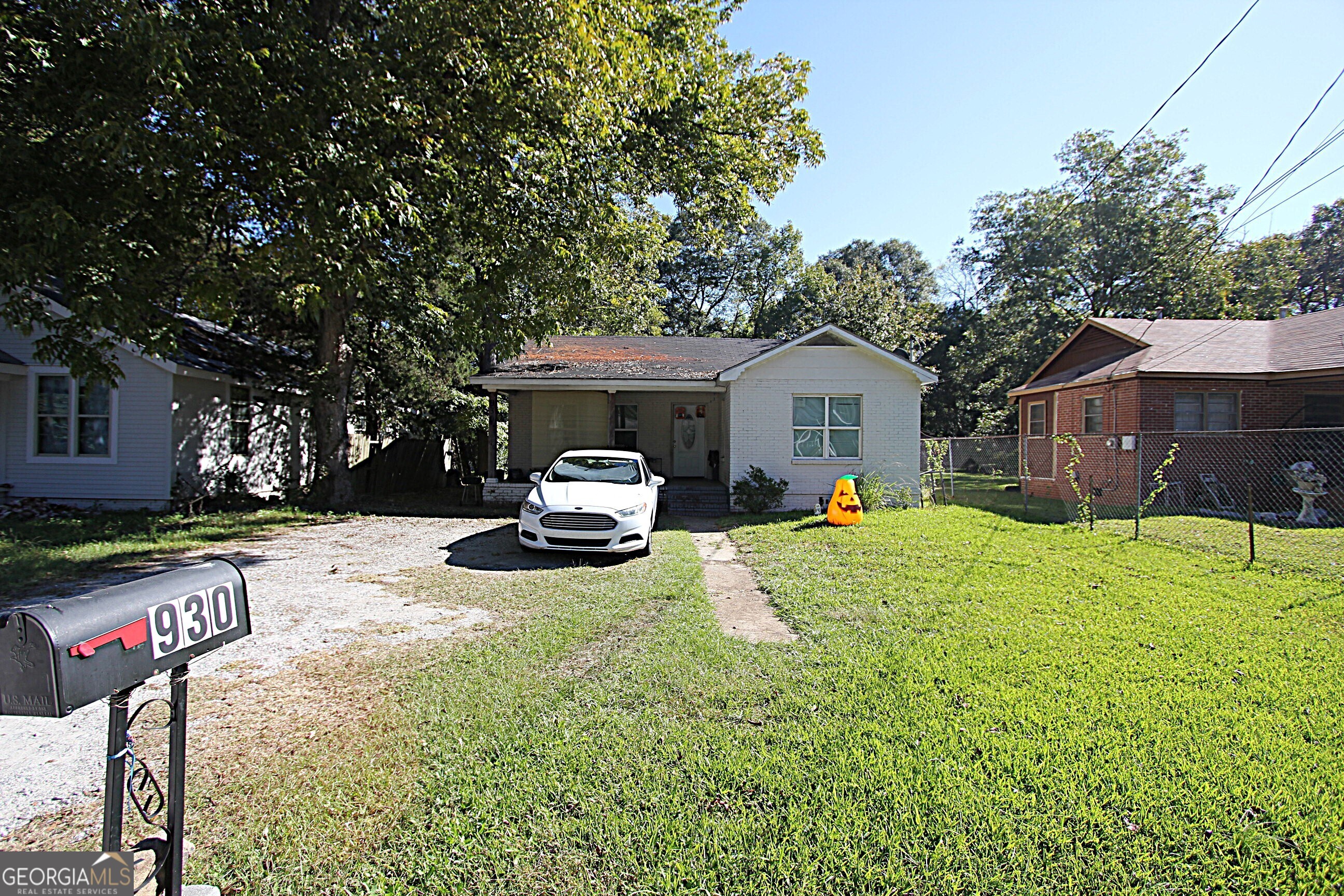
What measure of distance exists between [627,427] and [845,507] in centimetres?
818

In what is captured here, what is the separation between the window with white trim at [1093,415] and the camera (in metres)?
→ 16.3

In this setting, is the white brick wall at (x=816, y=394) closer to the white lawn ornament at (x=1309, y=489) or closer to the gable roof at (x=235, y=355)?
the white lawn ornament at (x=1309, y=489)

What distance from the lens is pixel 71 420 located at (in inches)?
522

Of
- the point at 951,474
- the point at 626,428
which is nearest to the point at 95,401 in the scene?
the point at 626,428

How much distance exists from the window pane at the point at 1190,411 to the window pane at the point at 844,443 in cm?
698

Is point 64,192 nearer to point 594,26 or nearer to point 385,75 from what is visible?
point 385,75

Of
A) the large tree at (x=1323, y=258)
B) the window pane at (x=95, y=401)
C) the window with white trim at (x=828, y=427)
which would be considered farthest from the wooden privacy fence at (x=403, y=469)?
the large tree at (x=1323, y=258)

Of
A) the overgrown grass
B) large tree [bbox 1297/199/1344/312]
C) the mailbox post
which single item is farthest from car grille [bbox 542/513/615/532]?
large tree [bbox 1297/199/1344/312]

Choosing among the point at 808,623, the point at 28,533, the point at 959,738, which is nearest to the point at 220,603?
the point at 959,738

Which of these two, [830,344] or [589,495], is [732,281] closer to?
[830,344]

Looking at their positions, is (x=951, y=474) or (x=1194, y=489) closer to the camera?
(x=1194, y=489)

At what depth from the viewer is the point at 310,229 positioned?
855 centimetres

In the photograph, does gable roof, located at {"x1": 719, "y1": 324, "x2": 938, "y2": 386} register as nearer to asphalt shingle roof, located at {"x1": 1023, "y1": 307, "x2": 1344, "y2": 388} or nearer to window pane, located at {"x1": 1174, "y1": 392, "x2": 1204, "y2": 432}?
asphalt shingle roof, located at {"x1": 1023, "y1": 307, "x2": 1344, "y2": 388}

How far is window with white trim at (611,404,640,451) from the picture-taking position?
746 inches
